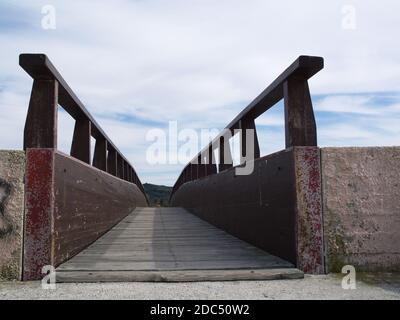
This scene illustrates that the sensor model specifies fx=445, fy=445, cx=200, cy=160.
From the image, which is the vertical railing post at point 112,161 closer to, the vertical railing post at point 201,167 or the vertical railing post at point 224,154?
the vertical railing post at point 201,167

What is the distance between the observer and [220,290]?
302 cm

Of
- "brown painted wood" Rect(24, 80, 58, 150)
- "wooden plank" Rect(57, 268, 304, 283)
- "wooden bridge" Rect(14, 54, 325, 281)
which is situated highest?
"brown painted wood" Rect(24, 80, 58, 150)

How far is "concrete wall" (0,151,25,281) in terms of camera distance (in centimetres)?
333

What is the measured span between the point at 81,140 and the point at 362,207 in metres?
3.52

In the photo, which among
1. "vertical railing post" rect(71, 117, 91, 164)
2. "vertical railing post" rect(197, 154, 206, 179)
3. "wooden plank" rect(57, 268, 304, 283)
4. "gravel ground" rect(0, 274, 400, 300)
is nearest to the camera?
"gravel ground" rect(0, 274, 400, 300)

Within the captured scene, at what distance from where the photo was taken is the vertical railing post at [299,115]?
3.70 meters

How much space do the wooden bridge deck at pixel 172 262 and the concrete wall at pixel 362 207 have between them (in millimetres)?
474

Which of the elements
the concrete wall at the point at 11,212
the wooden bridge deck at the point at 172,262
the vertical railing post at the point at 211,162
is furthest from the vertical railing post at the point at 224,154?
the concrete wall at the point at 11,212

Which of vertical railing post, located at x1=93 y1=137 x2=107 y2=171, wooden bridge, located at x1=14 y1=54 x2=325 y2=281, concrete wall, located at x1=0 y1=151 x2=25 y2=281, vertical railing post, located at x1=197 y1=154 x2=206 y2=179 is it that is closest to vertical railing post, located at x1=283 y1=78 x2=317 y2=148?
wooden bridge, located at x1=14 y1=54 x2=325 y2=281

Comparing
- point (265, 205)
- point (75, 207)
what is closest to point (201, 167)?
point (265, 205)

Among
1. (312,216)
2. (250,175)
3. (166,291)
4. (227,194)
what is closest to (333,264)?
(312,216)

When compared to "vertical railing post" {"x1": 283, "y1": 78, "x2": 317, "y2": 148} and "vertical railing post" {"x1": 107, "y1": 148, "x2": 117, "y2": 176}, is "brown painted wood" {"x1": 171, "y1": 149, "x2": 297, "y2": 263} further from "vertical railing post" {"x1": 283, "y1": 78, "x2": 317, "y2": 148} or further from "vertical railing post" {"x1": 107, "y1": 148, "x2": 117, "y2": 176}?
"vertical railing post" {"x1": 107, "y1": 148, "x2": 117, "y2": 176}

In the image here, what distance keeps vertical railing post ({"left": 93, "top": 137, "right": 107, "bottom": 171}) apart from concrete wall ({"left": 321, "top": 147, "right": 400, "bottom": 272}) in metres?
5.02

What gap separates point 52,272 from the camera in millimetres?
3330
